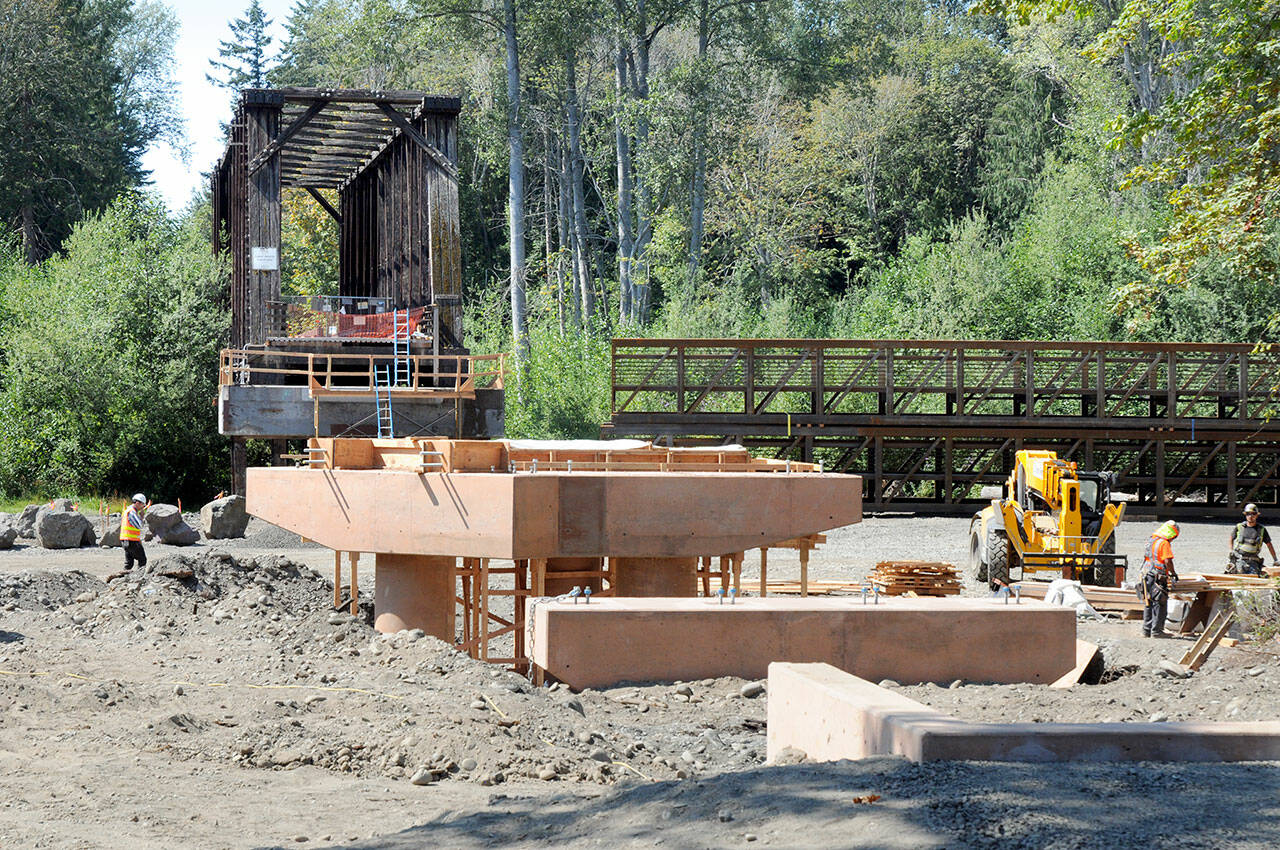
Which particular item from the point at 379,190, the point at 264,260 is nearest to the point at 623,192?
the point at 379,190

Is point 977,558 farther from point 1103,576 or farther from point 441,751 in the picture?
point 441,751

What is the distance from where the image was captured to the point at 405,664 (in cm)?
1309

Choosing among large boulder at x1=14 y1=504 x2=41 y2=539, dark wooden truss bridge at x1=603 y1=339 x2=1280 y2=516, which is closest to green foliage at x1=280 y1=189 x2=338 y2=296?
dark wooden truss bridge at x1=603 y1=339 x2=1280 y2=516

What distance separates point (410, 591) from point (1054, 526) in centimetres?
970

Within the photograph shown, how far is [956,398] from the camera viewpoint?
105 feet

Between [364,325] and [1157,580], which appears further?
[364,325]

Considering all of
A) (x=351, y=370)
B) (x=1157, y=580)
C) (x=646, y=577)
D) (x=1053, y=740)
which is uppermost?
(x=351, y=370)

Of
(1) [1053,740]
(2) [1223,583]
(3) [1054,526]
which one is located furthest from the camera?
(3) [1054,526]

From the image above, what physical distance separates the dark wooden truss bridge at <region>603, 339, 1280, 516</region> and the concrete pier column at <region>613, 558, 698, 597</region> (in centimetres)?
1608

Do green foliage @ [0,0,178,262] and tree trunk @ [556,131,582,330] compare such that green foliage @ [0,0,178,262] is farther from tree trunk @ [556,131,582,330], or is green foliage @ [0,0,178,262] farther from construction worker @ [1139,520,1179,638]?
construction worker @ [1139,520,1179,638]

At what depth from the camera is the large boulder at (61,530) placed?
83.8 feet

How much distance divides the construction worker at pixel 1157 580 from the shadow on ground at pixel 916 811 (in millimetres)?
9351

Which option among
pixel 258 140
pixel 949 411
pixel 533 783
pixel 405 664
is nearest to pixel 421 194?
pixel 258 140

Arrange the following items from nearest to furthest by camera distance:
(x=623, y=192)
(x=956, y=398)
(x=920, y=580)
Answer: (x=920, y=580) < (x=956, y=398) < (x=623, y=192)
